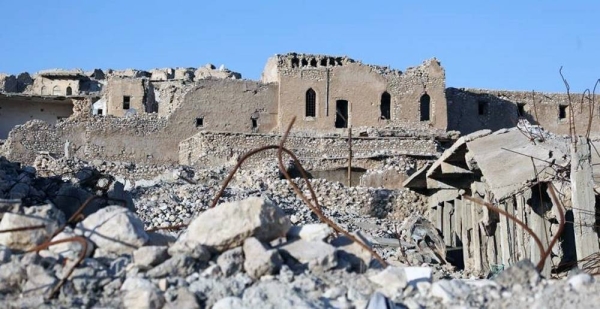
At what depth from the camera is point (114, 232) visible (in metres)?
5.62

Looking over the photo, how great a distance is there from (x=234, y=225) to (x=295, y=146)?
88.2ft

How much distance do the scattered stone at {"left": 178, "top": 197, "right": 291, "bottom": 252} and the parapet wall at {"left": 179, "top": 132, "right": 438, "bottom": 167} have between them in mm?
25259

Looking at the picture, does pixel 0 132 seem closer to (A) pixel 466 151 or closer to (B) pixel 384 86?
(B) pixel 384 86

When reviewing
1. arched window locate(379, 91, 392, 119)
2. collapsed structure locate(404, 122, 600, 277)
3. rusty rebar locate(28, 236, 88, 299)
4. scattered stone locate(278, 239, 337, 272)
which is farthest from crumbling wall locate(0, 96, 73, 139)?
scattered stone locate(278, 239, 337, 272)

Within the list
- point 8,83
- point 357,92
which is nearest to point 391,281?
point 357,92

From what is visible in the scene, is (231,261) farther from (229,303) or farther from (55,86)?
(55,86)

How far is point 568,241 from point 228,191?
10.1 meters

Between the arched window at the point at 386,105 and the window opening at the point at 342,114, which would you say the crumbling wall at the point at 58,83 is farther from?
the arched window at the point at 386,105

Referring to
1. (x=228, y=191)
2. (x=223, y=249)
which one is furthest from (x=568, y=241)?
(x=228, y=191)

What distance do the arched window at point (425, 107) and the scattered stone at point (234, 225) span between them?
31719 millimetres

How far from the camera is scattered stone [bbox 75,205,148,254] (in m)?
5.60

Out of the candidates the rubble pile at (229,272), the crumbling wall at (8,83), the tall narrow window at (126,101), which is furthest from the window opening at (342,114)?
the rubble pile at (229,272)

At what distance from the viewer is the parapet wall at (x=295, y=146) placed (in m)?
31.4

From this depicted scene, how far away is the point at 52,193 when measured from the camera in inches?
402
